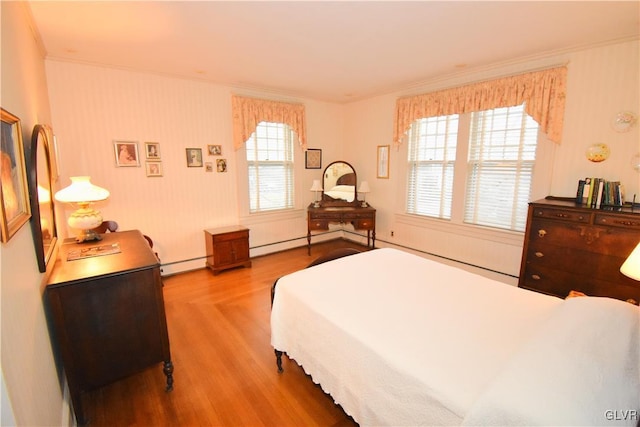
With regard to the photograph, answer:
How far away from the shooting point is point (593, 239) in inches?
101

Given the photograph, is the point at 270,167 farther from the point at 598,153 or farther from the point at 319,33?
the point at 598,153

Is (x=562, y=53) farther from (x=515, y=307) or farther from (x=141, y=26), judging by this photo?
(x=141, y=26)

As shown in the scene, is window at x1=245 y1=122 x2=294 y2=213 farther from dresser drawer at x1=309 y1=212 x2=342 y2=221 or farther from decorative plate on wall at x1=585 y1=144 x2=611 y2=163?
decorative plate on wall at x1=585 y1=144 x2=611 y2=163

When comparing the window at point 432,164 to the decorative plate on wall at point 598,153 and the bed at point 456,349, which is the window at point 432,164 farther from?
the bed at point 456,349

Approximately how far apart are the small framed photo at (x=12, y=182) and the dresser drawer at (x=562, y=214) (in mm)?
3694

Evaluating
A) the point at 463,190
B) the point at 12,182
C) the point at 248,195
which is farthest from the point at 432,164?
the point at 12,182

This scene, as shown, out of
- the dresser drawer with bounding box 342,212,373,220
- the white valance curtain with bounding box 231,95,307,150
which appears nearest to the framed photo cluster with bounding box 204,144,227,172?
the white valance curtain with bounding box 231,95,307,150

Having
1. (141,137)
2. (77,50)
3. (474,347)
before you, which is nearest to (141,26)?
(77,50)

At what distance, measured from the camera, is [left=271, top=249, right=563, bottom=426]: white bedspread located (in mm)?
1186

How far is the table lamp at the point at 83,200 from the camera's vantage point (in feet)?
6.88

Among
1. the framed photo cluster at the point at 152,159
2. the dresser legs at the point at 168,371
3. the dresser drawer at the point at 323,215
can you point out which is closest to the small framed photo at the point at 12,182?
the dresser legs at the point at 168,371

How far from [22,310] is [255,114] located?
360 cm

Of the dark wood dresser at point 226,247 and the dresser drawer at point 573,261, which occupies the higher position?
the dresser drawer at point 573,261

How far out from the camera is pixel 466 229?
3900 millimetres
